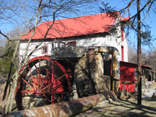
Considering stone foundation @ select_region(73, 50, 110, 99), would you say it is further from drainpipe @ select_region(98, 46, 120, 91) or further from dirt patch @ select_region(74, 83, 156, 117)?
dirt patch @ select_region(74, 83, 156, 117)

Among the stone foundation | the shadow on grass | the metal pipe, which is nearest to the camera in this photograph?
the metal pipe

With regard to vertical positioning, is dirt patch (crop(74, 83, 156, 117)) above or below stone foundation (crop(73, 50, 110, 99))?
below

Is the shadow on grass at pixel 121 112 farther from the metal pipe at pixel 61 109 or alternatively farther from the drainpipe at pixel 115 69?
the drainpipe at pixel 115 69

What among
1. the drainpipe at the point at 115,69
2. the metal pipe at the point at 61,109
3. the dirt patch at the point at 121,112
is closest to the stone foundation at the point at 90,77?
the drainpipe at the point at 115,69

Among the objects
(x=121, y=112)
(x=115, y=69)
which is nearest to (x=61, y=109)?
(x=121, y=112)

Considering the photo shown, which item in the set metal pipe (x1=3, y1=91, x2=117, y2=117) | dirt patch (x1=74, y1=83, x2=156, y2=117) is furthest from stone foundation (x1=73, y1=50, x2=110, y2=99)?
dirt patch (x1=74, y1=83, x2=156, y2=117)

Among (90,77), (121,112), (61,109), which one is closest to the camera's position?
(61,109)

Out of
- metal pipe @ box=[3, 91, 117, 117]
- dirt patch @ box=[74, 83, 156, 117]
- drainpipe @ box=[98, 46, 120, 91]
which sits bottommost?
dirt patch @ box=[74, 83, 156, 117]

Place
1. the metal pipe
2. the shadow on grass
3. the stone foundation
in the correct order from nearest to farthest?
1. the metal pipe
2. the shadow on grass
3. the stone foundation

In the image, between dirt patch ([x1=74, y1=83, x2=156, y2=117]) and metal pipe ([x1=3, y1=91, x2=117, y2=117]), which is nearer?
metal pipe ([x1=3, y1=91, x2=117, y2=117])

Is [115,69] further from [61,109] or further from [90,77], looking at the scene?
[61,109]

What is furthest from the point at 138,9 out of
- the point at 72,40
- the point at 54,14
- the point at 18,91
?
the point at 18,91

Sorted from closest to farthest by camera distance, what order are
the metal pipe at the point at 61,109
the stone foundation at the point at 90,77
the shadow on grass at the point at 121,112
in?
the metal pipe at the point at 61,109 → the shadow on grass at the point at 121,112 → the stone foundation at the point at 90,77

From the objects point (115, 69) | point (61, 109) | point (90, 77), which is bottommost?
point (61, 109)
